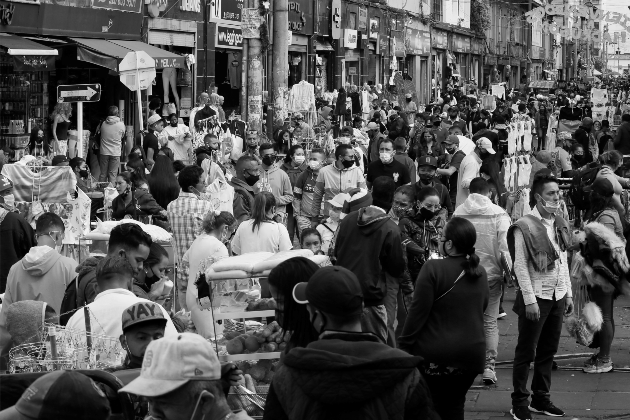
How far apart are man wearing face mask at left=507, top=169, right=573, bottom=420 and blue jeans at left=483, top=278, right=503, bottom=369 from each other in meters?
0.90

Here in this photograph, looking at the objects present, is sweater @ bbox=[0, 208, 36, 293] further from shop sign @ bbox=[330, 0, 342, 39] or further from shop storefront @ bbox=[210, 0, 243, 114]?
shop sign @ bbox=[330, 0, 342, 39]

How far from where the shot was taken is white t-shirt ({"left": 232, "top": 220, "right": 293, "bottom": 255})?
31.4 feet

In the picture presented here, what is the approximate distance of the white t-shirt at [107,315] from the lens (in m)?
5.60

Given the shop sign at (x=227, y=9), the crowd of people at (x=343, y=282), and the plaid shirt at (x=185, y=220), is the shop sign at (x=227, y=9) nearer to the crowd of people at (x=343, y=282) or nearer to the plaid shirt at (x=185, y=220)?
the crowd of people at (x=343, y=282)

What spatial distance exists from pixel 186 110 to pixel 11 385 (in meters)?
26.0

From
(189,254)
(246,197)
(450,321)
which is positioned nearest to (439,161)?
(246,197)

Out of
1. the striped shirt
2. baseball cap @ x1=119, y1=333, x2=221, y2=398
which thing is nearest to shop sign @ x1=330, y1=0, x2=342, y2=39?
the striped shirt

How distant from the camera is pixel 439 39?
6019cm

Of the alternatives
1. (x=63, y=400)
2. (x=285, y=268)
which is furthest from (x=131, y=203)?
(x=63, y=400)

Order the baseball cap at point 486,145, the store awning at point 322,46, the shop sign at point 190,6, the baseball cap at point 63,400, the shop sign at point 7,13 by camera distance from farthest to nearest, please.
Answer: the store awning at point 322,46 < the shop sign at point 190,6 < the shop sign at point 7,13 < the baseball cap at point 486,145 < the baseball cap at point 63,400

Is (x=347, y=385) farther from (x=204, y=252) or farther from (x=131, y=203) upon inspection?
(x=131, y=203)

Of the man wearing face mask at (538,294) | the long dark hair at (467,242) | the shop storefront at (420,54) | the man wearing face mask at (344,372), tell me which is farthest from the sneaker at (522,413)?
the shop storefront at (420,54)

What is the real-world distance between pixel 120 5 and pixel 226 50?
787 centimetres

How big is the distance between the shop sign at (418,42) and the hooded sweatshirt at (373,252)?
45.9 meters
